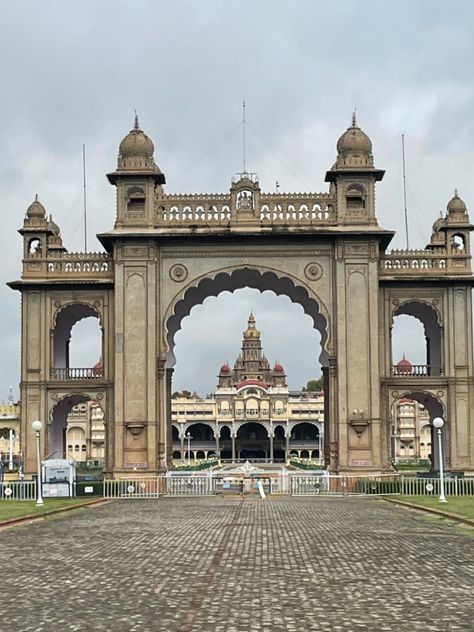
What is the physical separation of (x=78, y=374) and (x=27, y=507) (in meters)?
16.5

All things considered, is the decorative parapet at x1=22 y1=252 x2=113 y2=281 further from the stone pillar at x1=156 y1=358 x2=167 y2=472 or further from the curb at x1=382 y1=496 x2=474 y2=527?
the curb at x1=382 y1=496 x2=474 y2=527

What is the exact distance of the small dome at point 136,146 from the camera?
45156 mm

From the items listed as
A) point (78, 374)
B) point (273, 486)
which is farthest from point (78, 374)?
point (273, 486)

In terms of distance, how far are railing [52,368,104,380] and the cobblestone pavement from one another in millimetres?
21677

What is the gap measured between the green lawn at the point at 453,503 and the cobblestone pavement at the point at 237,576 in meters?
2.83

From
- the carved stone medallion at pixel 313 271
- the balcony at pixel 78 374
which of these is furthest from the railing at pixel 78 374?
the carved stone medallion at pixel 313 271

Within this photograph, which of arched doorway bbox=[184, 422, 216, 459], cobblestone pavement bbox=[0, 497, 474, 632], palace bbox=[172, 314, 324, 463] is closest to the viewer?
cobblestone pavement bbox=[0, 497, 474, 632]

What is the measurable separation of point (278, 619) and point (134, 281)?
1366 inches

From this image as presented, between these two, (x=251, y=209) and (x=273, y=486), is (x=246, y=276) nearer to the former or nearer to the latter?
(x=251, y=209)

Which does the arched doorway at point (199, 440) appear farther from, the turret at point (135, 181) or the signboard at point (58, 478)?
the signboard at point (58, 478)

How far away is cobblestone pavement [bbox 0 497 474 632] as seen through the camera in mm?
10320

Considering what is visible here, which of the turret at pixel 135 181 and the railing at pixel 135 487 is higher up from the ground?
the turret at pixel 135 181

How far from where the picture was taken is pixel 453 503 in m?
30.0

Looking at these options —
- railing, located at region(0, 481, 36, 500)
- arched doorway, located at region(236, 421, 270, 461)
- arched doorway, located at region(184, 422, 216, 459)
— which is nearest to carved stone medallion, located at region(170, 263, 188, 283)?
railing, located at region(0, 481, 36, 500)
